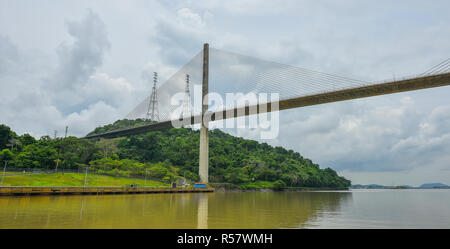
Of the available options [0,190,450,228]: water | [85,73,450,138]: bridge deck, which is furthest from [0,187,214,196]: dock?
[85,73,450,138]: bridge deck

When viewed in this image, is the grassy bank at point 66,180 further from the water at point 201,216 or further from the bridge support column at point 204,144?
the water at point 201,216

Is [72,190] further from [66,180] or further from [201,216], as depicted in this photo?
[201,216]

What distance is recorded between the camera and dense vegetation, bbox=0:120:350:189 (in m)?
41.7

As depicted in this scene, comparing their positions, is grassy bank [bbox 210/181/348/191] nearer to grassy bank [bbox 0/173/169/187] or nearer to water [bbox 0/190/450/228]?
grassy bank [bbox 0/173/169/187]

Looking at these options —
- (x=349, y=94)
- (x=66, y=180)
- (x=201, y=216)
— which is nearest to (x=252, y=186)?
(x=349, y=94)

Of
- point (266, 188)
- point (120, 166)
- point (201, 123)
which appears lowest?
point (266, 188)

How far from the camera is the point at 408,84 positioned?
87.4 feet

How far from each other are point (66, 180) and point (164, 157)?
27880 millimetres

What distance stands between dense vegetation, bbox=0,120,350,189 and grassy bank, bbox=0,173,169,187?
2.06 m

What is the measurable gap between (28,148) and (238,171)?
36747 mm
